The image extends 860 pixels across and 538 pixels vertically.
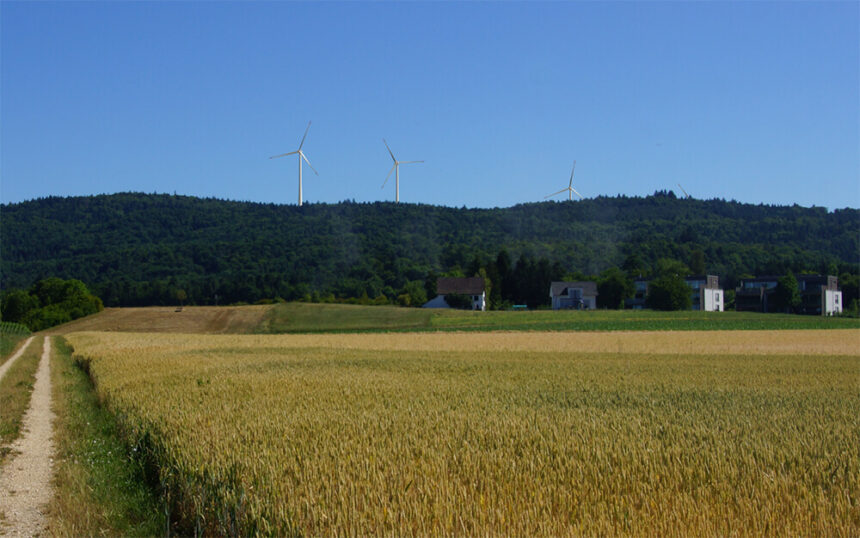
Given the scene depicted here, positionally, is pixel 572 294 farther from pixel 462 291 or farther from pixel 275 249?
pixel 275 249

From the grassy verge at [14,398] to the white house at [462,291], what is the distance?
101734 millimetres

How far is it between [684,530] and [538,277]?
457ft

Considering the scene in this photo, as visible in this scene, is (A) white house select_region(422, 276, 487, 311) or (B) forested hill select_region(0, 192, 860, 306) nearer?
(A) white house select_region(422, 276, 487, 311)

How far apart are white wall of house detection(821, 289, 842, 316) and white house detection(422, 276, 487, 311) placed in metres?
62.0

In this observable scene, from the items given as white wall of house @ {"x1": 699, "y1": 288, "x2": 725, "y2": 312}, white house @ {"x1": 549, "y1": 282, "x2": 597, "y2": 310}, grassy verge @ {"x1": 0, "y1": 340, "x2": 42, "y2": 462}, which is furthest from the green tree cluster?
white wall of house @ {"x1": 699, "y1": 288, "x2": 725, "y2": 312}

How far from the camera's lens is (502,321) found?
3590 inches

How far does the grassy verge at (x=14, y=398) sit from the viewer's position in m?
14.4

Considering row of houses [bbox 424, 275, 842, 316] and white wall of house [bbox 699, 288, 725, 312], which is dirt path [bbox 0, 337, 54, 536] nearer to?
row of houses [bbox 424, 275, 842, 316]

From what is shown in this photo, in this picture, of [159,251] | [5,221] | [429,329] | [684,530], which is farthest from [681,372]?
[5,221]

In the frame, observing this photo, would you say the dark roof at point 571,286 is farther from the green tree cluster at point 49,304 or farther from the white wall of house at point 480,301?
the green tree cluster at point 49,304

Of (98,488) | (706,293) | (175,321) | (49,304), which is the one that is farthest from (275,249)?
(98,488)

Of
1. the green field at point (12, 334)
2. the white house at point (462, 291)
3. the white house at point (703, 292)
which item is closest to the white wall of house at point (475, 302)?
the white house at point (462, 291)

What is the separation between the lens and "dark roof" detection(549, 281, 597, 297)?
144500 mm

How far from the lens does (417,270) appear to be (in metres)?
172
